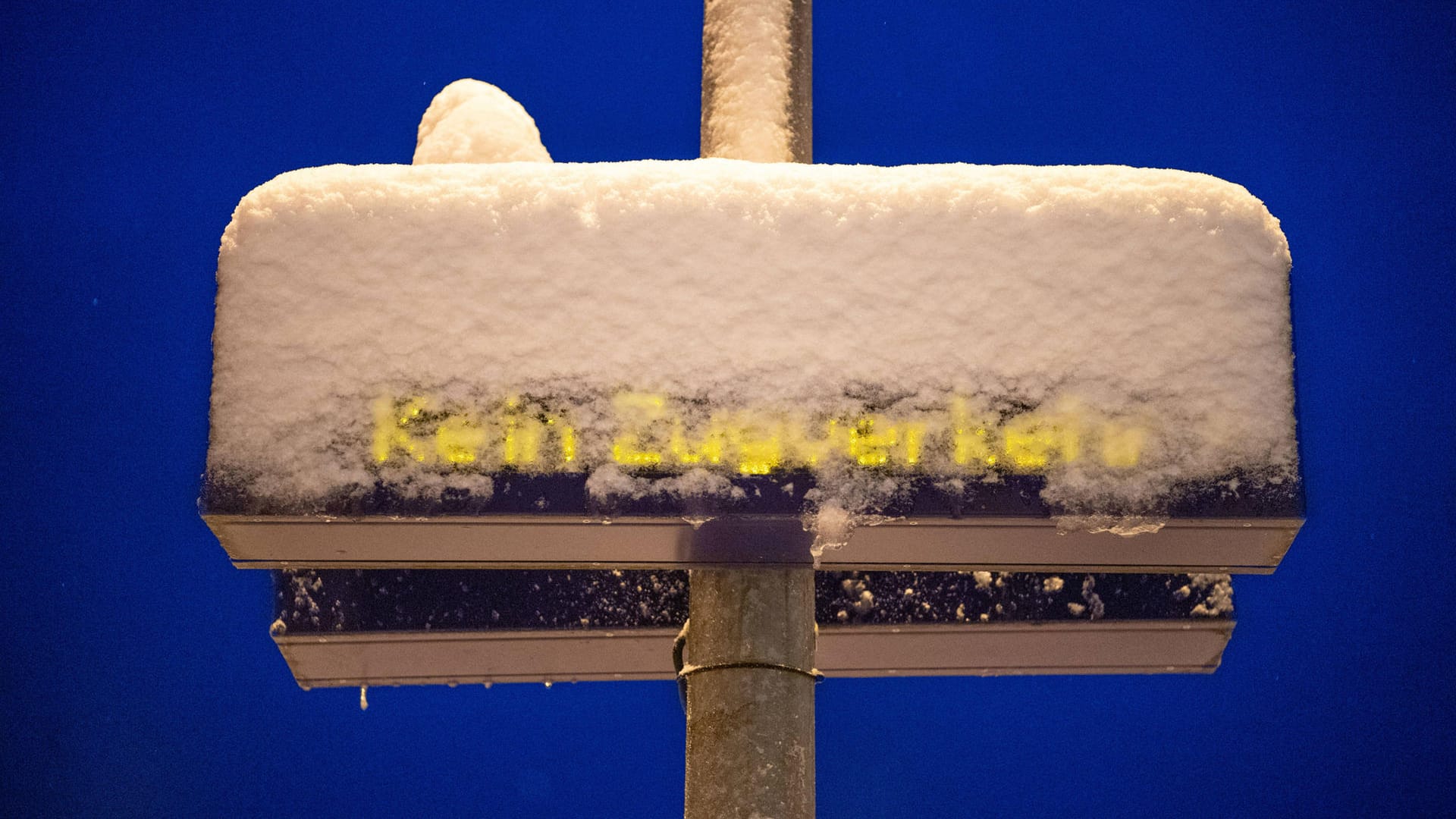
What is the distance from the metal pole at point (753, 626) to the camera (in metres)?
1.35

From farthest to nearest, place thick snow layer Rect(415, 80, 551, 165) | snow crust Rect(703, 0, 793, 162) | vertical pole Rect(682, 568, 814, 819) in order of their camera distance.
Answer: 1. snow crust Rect(703, 0, 793, 162)
2. thick snow layer Rect(415, 80, 551, 165)
3. vertical pole Rect(682, 568, 814, 819)

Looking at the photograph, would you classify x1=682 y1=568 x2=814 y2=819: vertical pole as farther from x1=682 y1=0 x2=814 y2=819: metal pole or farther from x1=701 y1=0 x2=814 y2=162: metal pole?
x1=701 y1=0 x2=814 y2=162: metal pole

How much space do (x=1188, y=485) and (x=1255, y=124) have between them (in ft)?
19.9

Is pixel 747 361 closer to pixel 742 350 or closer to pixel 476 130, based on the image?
pixel 742 350

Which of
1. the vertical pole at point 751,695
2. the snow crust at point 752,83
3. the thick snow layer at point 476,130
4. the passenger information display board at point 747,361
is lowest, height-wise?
the vertical pole at point 751,695

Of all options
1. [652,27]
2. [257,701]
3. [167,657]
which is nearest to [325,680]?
[257,701]

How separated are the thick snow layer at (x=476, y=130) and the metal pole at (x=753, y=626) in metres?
0.37

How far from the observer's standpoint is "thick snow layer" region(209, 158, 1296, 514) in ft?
3.84

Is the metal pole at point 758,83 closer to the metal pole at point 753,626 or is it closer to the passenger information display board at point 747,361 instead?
the metal pole at point 753,626

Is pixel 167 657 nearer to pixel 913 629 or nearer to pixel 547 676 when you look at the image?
pixel 547 676

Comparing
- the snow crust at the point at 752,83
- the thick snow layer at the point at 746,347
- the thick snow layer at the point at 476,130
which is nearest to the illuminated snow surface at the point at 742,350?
the thick snow layer at the point at 746,347

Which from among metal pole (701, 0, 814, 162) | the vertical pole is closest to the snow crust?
metal pole (701, 0, 814, 162)

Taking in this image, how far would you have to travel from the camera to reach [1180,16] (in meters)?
5.81

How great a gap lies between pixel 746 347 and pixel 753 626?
551 mm
